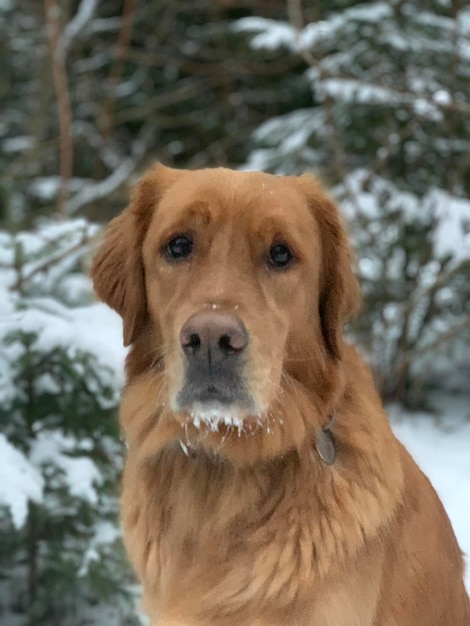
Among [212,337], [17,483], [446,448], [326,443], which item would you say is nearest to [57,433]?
[17,483]

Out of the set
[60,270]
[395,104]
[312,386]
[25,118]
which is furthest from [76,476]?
[25,118]

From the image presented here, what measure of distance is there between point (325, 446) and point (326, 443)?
0.4 inches

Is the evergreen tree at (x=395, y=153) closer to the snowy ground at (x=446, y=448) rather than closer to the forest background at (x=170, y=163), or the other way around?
the forest background at (x=170, y=163)

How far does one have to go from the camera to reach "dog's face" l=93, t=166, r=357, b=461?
175cm

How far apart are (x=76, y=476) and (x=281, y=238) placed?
1247mm

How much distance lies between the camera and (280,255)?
1.96 meters

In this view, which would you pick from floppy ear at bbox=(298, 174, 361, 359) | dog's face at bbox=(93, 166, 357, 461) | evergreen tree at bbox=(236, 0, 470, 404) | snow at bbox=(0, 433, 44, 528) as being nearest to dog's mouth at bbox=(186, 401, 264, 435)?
dog's face at bbox=(93, 166, 357, 461)

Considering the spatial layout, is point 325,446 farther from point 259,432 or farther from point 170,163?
point 170,163

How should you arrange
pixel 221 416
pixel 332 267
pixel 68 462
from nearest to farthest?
pixel 221 416 < pixel 332 267 < pixel 68 462

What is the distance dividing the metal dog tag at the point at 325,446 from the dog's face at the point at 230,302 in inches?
1.5

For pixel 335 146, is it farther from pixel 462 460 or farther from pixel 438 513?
pixel 438 513

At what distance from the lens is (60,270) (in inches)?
115

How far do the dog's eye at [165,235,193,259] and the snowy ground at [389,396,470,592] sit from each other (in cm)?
198

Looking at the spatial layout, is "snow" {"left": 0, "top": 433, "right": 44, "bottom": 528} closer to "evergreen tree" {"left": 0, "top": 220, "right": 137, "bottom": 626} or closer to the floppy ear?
"evergreen tree" {"left": 0, "top": 220, "right": 137, "bottom": 626}
